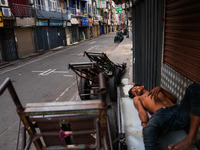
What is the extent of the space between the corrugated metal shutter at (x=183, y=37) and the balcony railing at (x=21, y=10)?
1509 centimetres

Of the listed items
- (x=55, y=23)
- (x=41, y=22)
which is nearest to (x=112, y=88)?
(x=41, y=22)

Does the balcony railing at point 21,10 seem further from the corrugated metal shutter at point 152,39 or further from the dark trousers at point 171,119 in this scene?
the dark trousers at point 171,119

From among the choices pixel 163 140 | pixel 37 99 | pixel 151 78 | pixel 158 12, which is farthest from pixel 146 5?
pixel 37 99

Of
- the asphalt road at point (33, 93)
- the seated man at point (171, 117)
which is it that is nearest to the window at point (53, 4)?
the asphalt road at point (33, 93)

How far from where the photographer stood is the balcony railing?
15.5m

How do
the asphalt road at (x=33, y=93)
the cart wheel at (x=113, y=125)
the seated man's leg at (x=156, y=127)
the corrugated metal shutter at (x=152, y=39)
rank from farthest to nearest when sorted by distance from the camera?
the asphalt road at (x=33, y=93)
the corrugated metal shutter at (x=152, y=39)
the cart wheel at (x=113, y=125)
the seated man's leg at (x=156, y=127)

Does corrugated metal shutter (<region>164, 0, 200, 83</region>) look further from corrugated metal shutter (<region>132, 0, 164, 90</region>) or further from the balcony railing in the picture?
the balcony railing

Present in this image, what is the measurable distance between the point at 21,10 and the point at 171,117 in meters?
Result: 17.3

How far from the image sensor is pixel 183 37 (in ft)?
10.5

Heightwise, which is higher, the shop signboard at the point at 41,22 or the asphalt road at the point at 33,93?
the shop signboard at the point at 41,22

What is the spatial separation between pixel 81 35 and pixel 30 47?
1732 centimetres

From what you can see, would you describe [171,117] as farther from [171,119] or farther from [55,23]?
[55,23]

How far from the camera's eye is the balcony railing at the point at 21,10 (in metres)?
15.5

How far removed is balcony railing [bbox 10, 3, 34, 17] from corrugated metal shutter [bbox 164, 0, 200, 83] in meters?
15.1
